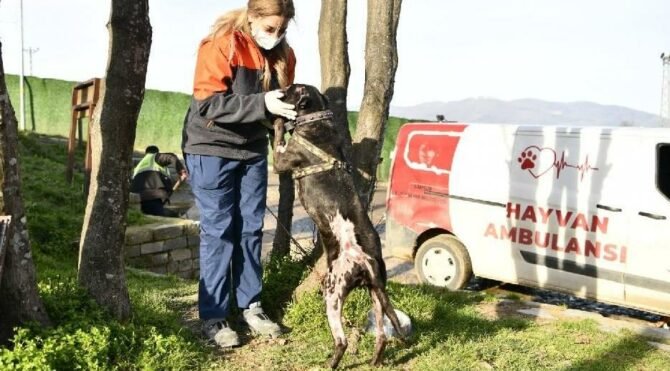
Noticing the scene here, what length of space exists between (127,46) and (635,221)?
17.8 feet

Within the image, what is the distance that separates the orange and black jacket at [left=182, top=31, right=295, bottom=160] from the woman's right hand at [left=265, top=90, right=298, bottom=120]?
0.06 m

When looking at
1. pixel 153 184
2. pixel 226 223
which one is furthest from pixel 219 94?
pixel 153 184

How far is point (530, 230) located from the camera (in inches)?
304

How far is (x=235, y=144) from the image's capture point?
4102mm

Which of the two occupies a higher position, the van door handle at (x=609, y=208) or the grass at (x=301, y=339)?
the van door handle at (x=609, y=208)

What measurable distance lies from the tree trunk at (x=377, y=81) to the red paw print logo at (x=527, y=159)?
134 inches

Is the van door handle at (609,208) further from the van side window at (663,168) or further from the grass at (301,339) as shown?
the grass at (301,339)

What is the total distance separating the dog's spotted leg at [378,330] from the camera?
3.71m

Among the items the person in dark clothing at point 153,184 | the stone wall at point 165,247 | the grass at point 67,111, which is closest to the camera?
the stone wall at point 165,247

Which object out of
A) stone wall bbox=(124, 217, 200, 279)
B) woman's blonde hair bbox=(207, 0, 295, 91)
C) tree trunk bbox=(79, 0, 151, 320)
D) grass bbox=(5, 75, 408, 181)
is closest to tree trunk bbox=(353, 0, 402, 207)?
woman's blonde hair bbox=(207, 0, 295, 91)

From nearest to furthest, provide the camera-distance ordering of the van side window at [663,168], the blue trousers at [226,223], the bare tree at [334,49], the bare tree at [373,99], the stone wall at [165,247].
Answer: the blue trousers at [226,223], the bare tree at [373,99], the bare tree at [334,49], the van side window at [663,168], the stone wall at [165,247]

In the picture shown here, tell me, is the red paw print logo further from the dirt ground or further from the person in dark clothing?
the person in dark clothing

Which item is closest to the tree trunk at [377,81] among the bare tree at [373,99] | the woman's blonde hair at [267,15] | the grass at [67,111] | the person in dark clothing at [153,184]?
the bare tree at [373,99]

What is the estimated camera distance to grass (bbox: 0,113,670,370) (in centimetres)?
347
